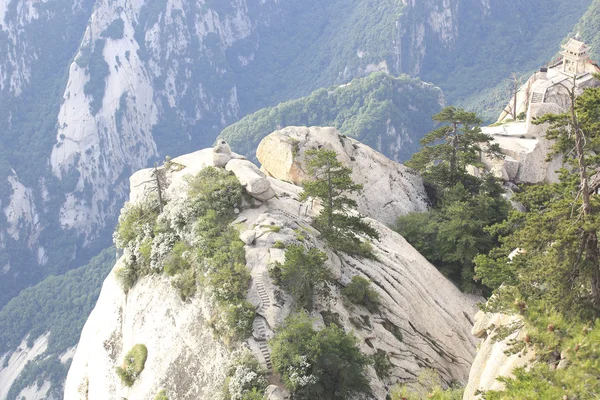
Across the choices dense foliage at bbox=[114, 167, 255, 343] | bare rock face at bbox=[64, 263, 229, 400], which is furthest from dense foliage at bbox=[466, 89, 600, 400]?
bare rock face at bbox=[64, 263, 229, 400]

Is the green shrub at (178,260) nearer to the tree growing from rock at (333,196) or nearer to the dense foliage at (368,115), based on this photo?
the tree growing from rock at (333,196)

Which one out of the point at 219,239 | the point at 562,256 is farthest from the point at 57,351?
the point at 562,256

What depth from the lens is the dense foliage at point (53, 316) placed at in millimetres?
127688

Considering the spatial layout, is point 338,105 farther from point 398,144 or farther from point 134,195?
point 134,195

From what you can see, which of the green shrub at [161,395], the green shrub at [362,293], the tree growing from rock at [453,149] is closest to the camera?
the green shrub at [161,395]

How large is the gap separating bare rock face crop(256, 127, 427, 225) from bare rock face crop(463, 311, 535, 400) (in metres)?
25.5

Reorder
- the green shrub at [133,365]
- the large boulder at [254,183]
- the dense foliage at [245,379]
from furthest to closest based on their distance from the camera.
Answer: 1. the large boulder at [254,183]
2. the green shrub at [133,365]
3. the dense foliage at [245,379]

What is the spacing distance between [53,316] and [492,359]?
Result: 13925cm

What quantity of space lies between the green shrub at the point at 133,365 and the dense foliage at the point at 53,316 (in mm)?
105666

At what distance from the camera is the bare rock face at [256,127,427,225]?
4844 centimetres

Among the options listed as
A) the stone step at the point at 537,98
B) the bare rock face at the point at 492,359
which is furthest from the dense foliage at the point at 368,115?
the bare rock face at the point at 492,359

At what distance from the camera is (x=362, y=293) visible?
102 ft

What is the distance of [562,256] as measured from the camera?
18125 mm

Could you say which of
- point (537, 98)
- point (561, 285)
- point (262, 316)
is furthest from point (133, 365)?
point (537, 98)
